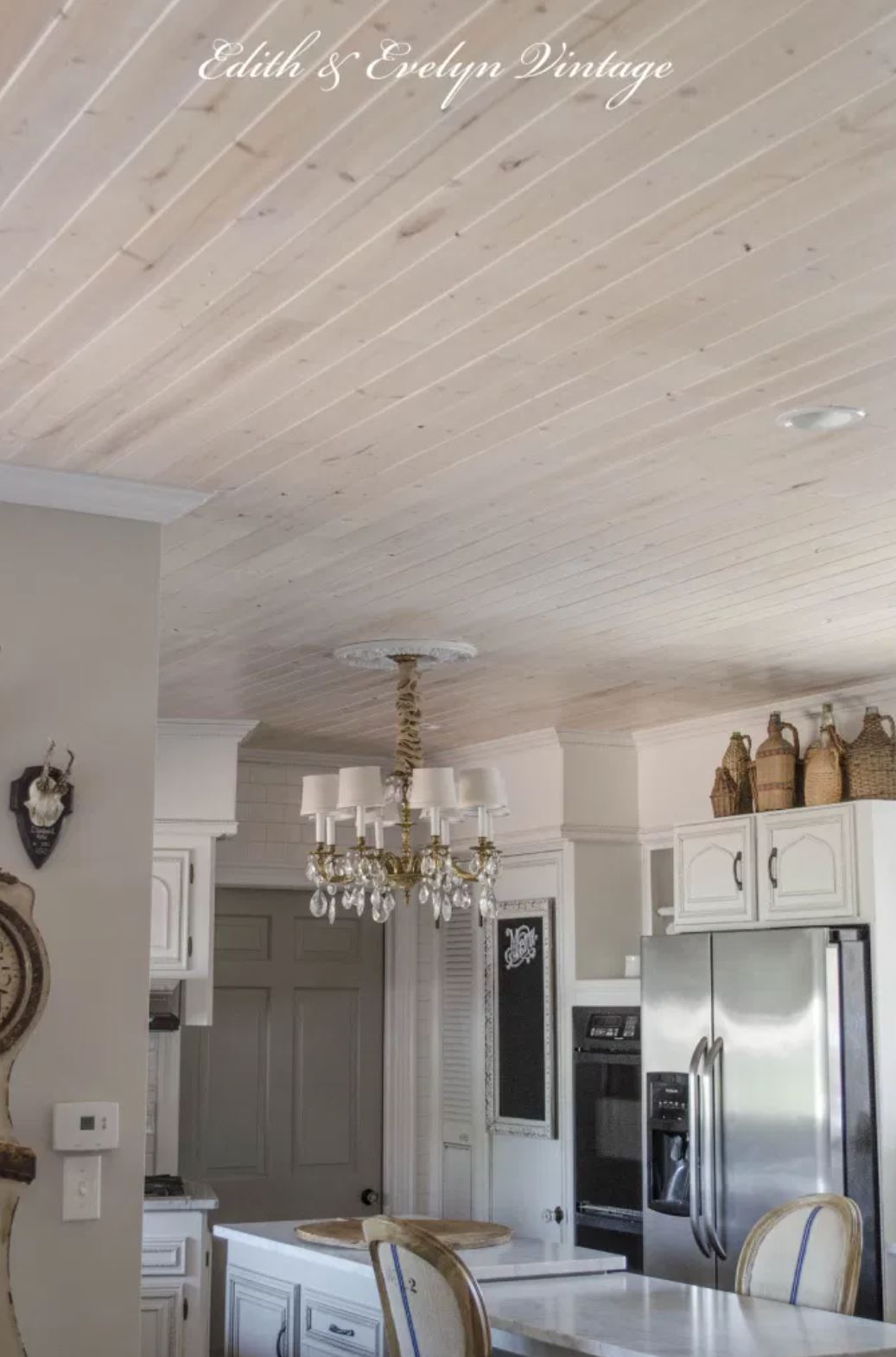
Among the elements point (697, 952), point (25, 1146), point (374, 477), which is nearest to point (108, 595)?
point (374, 477)

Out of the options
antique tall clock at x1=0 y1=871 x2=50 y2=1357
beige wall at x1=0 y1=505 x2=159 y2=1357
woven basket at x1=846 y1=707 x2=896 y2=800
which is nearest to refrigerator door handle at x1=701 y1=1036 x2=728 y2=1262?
woven basket at x1=846 y1=707 x2=896 y2=800

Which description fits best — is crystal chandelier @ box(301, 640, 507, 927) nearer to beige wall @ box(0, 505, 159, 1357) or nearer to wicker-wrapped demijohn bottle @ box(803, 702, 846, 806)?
wicker-wrapped demijohn bottle @ box(803, 702, 846, 806)

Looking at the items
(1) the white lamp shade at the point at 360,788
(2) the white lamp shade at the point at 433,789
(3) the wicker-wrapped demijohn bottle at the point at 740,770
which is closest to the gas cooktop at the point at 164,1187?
(1) the white lamp shade at the point at 360,788

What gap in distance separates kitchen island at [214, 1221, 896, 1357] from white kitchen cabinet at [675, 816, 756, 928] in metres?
1.45

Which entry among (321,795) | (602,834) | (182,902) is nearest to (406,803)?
(321,795)

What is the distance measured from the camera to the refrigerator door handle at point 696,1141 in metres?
5.40

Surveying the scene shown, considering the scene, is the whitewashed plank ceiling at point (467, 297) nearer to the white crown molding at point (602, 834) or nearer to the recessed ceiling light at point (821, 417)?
the recessed ceiling light at point (821, 417)

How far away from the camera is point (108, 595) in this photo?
3500mm

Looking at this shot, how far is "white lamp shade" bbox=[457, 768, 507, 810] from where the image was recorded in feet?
16.7

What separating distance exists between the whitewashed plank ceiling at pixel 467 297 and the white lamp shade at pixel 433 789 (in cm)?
71

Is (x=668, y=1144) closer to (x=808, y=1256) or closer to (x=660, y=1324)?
(x=808, y=1256)

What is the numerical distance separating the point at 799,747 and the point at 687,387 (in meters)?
3.26

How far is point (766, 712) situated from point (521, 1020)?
1703mm

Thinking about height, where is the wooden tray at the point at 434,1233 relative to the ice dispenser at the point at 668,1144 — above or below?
below
